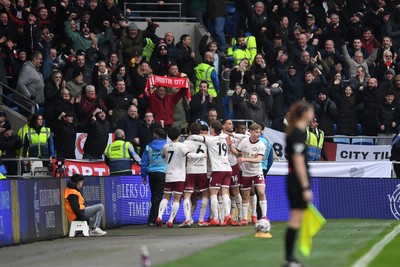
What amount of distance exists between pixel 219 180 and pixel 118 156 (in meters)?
2.88

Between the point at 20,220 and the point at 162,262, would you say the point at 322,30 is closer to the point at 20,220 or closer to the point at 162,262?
the point at 20,220

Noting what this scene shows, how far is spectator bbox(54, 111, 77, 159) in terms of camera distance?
28.4m

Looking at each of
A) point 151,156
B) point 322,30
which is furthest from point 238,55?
point 151,156

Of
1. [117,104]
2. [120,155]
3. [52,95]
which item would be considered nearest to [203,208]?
[120,155]

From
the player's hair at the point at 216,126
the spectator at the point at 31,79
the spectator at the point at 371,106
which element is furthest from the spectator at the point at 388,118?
the spectator at the point at 31,79

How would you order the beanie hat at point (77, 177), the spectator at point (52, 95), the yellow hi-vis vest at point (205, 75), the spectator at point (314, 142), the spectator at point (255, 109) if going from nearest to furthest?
the beanie hat at point (77, 177) < the spectator at point (52, 95) < the spectator at point (314, 142) < the spectator at point (255, 109) < the yellow hi-vis vest at point (205, 75)

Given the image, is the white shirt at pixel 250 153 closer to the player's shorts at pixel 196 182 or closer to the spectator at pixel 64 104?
the player's shorts at pixel 196 182


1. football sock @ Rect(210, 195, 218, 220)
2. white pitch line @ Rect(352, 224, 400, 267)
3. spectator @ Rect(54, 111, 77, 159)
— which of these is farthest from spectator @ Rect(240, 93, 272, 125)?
white pitch line @ Rect(352, 224, 400, 267)

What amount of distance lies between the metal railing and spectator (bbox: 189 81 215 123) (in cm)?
536

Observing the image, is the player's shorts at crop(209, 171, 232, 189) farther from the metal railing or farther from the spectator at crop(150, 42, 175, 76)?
the metal railing

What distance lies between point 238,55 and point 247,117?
10.00 ft

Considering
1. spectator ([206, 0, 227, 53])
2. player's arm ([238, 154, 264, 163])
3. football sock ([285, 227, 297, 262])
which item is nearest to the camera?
football sock ([285, 227, 297, 262])

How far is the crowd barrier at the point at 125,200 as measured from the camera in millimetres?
21859

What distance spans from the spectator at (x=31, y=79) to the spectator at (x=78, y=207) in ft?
20.3
